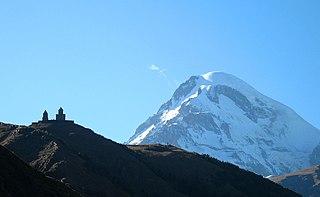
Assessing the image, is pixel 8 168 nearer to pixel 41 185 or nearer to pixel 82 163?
pixel 41 185

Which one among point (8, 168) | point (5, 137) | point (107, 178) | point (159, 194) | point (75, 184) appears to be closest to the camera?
point (8, 168)

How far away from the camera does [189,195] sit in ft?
639

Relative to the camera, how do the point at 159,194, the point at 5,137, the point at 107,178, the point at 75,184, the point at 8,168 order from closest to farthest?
the point at 8,168 → the point at 75,184 → the point at 107,178 → the point at 159,194 → the point at 5,137

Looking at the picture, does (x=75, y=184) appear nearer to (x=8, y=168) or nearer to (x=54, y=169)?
(x=54, y=169)


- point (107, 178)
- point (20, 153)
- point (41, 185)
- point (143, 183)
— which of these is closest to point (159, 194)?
point (143, 183)

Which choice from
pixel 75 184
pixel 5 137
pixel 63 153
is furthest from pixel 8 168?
pixel 5 137

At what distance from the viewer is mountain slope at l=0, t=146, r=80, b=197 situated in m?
78.6

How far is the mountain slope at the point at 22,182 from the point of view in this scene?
78575 millimetres

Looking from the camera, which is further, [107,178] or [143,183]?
[143,183]

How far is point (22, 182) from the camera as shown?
82875 millimetres

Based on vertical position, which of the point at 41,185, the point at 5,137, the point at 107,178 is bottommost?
the point at 41,185

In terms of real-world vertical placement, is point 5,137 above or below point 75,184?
above

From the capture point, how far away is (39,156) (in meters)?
170

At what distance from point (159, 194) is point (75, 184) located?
136 ft
